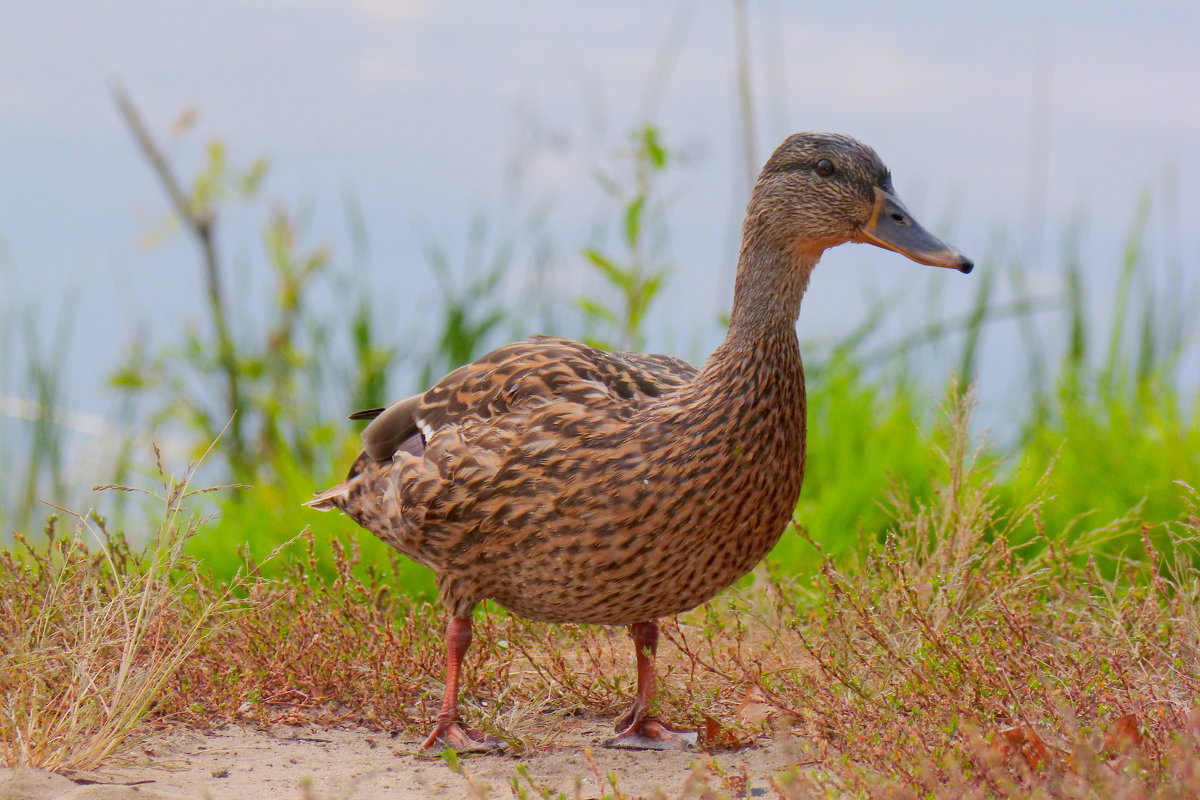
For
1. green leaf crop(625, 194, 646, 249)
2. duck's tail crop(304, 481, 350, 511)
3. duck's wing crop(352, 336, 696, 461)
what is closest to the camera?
duck's wing crop(352, 336, 696, 461)

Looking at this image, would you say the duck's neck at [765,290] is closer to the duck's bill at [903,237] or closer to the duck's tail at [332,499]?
the duck's bill at [903,237]

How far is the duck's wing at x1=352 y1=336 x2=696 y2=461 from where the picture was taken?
4199 mm

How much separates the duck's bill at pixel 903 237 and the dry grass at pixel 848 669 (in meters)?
0.95

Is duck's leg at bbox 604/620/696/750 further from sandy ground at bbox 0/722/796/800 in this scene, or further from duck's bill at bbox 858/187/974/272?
duck's bill at bbox 858/187/974/272

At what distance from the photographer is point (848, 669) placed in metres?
4.36

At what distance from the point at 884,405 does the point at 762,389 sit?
4253 mm

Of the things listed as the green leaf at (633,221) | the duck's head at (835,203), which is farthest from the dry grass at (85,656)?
the green leaf at (633,221)

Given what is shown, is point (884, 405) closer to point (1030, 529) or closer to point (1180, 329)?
point (1030, 529)

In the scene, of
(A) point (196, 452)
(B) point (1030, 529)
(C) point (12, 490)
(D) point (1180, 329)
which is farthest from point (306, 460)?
(D) point (1180, 329)

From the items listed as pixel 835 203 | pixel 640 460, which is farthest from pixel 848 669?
pixel 835 203

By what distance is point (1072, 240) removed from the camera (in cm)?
995

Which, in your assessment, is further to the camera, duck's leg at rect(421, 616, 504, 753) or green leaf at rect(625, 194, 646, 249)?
green leaf at rect(625, 194, 646, 249)

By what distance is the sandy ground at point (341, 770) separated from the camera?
147 inches

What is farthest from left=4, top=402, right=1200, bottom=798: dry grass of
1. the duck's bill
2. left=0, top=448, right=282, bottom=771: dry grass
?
the duck's bill
